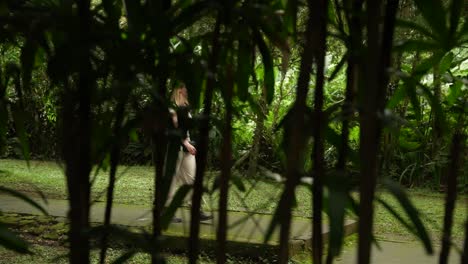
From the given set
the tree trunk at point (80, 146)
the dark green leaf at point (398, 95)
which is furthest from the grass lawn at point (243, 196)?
the tree trunk at point (80, 146)

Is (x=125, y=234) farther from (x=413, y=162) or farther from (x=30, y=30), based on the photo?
(x=413, y=162)

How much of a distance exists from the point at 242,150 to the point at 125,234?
7523 mm

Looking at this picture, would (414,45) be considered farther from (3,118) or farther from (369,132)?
(3,118)

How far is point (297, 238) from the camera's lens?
4211mm

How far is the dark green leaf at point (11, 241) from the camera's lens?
3.55 ft

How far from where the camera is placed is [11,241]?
1.11 m

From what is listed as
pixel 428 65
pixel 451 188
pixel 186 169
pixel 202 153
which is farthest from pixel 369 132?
pixel 186 169

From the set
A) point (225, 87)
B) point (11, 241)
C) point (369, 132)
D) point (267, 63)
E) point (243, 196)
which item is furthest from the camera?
point (243, 196)

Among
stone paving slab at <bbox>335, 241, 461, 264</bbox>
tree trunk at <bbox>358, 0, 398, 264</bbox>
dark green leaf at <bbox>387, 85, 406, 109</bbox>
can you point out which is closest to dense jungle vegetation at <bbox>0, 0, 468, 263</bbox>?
tree trunk at <bbox>358, 0, 398, 264</bbox>

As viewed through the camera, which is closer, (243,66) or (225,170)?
(225,170)

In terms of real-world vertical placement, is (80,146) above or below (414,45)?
below

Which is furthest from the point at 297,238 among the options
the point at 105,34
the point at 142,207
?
the point at 105,34

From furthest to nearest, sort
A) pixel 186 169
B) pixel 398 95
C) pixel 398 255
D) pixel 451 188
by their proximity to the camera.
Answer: pixel 186 169, pixel 398 255, pixel 398 95, pixel 451 188

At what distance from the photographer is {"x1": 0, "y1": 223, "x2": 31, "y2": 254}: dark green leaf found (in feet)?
3.55
